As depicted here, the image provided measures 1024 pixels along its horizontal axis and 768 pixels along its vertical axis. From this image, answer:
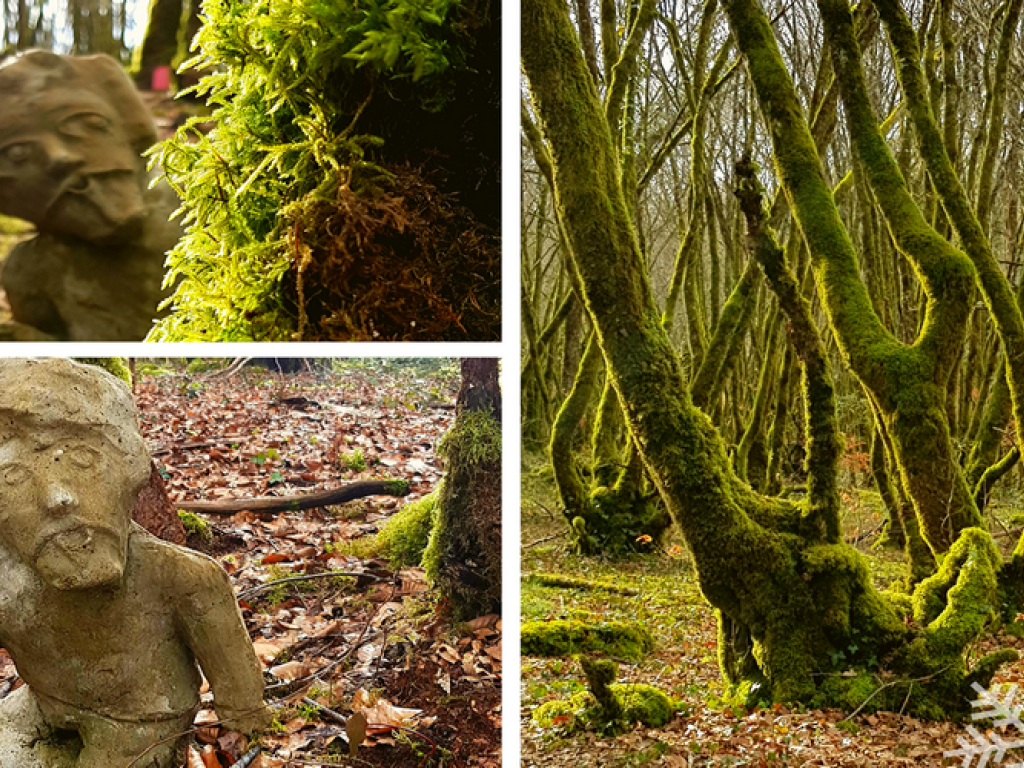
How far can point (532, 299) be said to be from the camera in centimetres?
322

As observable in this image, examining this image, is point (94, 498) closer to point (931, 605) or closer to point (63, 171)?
point (63, 171)

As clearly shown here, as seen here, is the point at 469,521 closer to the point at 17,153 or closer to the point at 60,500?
the point at 60,500

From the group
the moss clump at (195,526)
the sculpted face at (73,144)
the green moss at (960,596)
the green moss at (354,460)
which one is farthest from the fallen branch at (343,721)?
the green moss at (960,596)

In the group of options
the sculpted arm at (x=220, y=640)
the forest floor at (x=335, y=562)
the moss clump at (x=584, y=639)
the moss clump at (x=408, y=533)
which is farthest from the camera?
the moss clump at (x=584, y=639)

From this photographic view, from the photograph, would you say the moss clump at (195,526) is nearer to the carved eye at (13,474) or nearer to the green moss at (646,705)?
the carved eye at (13,474)

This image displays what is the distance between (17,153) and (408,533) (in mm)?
1193

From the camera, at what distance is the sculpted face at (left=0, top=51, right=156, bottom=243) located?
1315 mm

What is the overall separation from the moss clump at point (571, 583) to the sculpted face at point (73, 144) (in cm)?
192

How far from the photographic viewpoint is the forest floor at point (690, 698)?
2252 mm

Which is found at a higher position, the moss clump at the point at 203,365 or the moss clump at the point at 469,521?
the moss clump at the point at 203,365

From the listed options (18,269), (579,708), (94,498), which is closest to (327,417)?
(94,498)

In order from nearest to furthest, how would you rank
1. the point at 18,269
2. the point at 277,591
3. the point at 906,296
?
the point at 18,269
the point at 277,591
the point at 906,296

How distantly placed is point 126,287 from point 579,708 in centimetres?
190

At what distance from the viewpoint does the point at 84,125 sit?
4.38 feet
